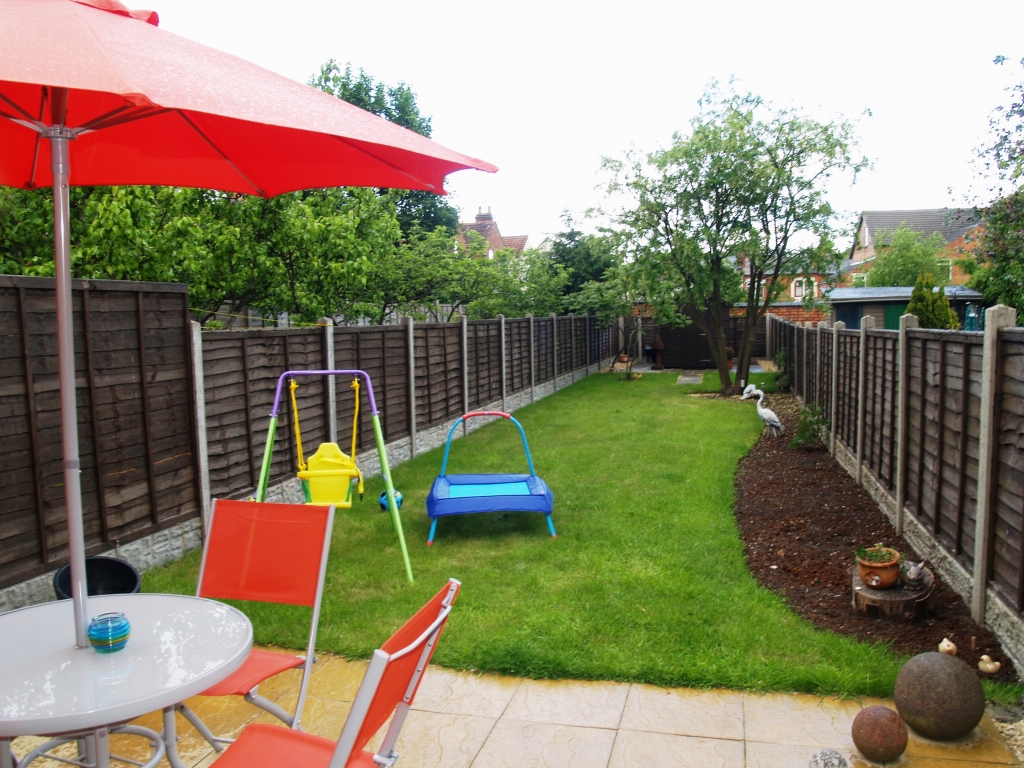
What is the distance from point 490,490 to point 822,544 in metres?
2.75

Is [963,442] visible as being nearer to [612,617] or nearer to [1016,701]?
[1016,701]

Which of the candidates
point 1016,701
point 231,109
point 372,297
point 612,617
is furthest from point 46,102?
point 372,297

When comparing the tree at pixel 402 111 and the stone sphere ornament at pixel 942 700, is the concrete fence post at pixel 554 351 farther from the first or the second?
the stone sphere ornament at pixel 942 700

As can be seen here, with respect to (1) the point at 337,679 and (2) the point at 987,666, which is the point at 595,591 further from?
(2) the point at 987,666

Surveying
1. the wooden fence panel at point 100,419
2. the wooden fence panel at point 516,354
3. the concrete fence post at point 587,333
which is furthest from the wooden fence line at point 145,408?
the concrete fence post at point 587,333

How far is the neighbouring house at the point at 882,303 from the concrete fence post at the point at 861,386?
11.6m

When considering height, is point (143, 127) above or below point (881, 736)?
above

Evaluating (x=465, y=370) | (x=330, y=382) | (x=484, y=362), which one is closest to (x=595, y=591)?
(x=330, y=382)

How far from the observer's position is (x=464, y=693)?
364 cm

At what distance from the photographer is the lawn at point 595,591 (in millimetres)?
3824

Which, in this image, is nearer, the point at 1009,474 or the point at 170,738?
the point at 170,738

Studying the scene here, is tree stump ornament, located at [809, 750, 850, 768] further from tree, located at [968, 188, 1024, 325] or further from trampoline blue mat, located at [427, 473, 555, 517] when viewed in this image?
tree, located at [968, 188, 1024, 325]

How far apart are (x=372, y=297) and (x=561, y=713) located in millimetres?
11714

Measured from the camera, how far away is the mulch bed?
4141 mm
